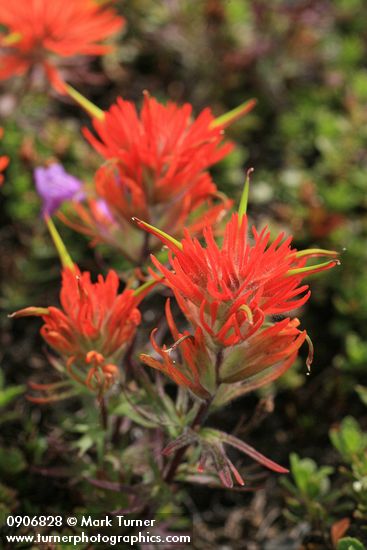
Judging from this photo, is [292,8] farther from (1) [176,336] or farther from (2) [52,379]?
(1) [176,336]

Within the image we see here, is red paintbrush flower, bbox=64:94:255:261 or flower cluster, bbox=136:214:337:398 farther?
red paintbrush flower, bbox=64:94:255:261

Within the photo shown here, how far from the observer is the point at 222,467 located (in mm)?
1325

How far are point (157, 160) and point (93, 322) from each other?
1.40 feet

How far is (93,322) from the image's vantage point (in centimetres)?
144

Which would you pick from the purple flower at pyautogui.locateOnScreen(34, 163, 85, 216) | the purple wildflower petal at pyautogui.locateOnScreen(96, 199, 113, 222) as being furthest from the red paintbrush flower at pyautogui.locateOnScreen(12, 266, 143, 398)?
the purple flower at pyautogui.locateOnScreen(34, 163, 85, 216)

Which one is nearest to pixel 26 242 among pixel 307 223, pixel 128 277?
pixel 128 277

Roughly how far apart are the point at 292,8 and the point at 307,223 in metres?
1.34

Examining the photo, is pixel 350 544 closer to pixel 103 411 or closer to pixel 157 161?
pixel 103 411

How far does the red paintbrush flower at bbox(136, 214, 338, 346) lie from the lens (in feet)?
3.89

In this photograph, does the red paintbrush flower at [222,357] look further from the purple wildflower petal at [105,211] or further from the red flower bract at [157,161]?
the purple wildflower petal at [105,211]

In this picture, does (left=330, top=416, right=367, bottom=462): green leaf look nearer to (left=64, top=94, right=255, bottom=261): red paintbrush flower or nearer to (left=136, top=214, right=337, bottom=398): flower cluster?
(left=136, top=214, right=337, bottom=398): flower cluster

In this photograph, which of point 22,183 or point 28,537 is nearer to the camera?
point 28,537

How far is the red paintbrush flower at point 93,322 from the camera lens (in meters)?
1.40

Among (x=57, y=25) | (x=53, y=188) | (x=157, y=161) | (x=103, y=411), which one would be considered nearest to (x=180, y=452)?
(x=103, y=411)
